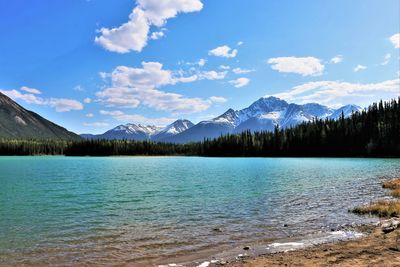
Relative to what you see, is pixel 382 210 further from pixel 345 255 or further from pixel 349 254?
pixel 345 255

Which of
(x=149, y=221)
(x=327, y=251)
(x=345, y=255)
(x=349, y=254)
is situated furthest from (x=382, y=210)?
(x=149, y=221)

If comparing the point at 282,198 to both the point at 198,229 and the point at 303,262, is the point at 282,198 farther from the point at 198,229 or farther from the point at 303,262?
the point at 303,262

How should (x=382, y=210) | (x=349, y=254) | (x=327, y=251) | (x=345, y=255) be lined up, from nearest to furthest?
(x=345, y=255), (x=349, y=254), (x=327, y=251), (x=382, y=210)

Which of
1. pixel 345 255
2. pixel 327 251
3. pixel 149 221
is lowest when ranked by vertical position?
pixel 149 221

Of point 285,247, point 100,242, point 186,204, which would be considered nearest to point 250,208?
point 186,204

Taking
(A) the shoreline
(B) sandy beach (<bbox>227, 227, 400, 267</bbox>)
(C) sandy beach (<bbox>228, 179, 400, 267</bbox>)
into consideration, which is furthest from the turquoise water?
(B) sandy beach (<bbox>227, 227, 400, 267</bbox>)

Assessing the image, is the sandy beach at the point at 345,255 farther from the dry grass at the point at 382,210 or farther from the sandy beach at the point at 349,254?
the dry grass at the point at 382,210

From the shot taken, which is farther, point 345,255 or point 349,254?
point 349,254

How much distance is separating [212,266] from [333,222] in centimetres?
1468

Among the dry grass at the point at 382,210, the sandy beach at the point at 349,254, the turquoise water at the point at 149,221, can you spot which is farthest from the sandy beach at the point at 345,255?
the dry grass at the point at 382,210

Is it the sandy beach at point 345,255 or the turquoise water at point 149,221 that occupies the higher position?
the sandy beach at point 345,255

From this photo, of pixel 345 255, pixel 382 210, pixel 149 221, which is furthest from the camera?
pixel 382 210

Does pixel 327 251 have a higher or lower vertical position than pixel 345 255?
lower

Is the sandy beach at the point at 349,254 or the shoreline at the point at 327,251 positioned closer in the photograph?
the sandy beach at the point at 349,254
